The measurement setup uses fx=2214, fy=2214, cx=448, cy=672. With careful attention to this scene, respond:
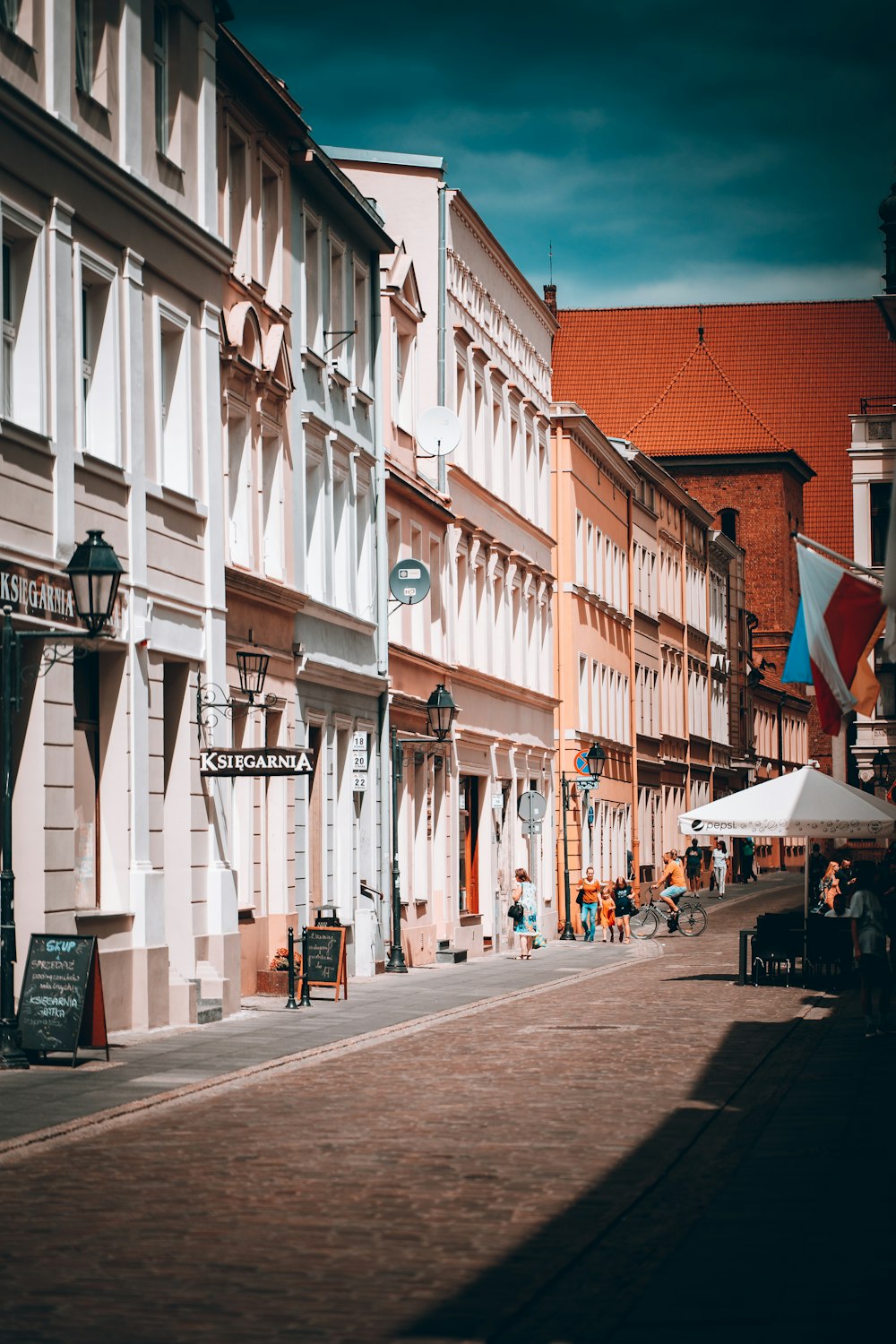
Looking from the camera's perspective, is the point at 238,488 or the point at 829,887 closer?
the point at 238,488

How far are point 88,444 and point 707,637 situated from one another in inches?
2454

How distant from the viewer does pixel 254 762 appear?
2336 centimetres

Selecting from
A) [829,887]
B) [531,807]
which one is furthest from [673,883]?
[829,887]

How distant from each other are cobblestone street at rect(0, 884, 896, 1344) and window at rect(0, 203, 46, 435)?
621 cm

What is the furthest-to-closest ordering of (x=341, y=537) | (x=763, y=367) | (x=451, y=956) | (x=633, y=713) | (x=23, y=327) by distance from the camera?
(x=763, y=367)
(x=633, y=713)
(x=451, y=956)
(x=341, y=537)
(x=23, y=327)

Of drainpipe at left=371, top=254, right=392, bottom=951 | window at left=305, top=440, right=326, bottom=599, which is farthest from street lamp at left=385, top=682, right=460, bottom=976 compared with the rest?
window at left=305, top=440, right=326, bottom=599

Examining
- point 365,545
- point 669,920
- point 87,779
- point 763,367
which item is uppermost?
point 763,367

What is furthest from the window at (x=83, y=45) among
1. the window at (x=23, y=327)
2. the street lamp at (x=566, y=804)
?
the street lamp at (x=566, y=804)

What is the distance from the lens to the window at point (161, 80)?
78.0 ft

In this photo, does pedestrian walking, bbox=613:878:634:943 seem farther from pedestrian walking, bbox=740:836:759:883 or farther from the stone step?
pedestrian walking, bbox=740:836:759:883

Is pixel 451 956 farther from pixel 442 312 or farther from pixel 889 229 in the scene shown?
pixel 889 229

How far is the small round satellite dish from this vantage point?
3906 centimetres

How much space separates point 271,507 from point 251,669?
3.15 m

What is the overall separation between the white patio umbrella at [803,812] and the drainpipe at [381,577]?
5.93 m
